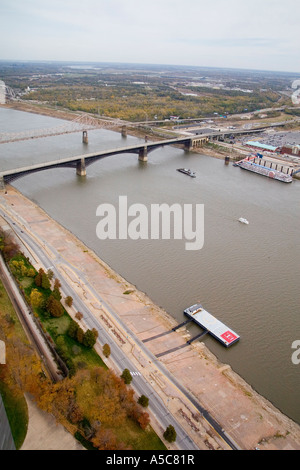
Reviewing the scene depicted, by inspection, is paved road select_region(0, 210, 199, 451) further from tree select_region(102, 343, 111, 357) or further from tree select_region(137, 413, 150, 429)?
tree select_region(137, 413, 150, 429)

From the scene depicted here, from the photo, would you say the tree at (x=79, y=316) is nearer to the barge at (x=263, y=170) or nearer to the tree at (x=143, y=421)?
the tree at (x=143, y=421)

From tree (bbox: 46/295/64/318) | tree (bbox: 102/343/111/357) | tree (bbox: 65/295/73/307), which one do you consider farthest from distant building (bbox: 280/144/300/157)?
tree (bbox: 102/343/111/357)

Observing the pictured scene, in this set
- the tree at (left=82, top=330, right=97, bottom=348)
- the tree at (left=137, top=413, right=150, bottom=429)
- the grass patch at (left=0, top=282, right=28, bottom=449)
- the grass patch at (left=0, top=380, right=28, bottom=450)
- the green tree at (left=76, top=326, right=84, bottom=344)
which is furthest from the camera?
the green tree at (left=76, top=326, right=84, bottom=344)

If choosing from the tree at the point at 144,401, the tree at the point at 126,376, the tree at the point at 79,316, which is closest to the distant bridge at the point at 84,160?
the tree at the point at 79,316

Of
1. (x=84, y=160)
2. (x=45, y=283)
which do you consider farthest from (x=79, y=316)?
(x=84, y=160)

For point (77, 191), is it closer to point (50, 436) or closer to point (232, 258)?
point (232, 258)

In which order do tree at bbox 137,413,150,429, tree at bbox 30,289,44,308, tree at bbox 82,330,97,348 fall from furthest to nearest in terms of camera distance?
1. tree at bbox 30,289,44,308
2. tree at bbox 82,330,97,348
3. tree at bbox 137,413,150,429

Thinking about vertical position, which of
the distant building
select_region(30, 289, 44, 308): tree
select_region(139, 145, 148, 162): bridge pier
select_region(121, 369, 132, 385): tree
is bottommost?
select_region(121, 369, 132, 385): tree
